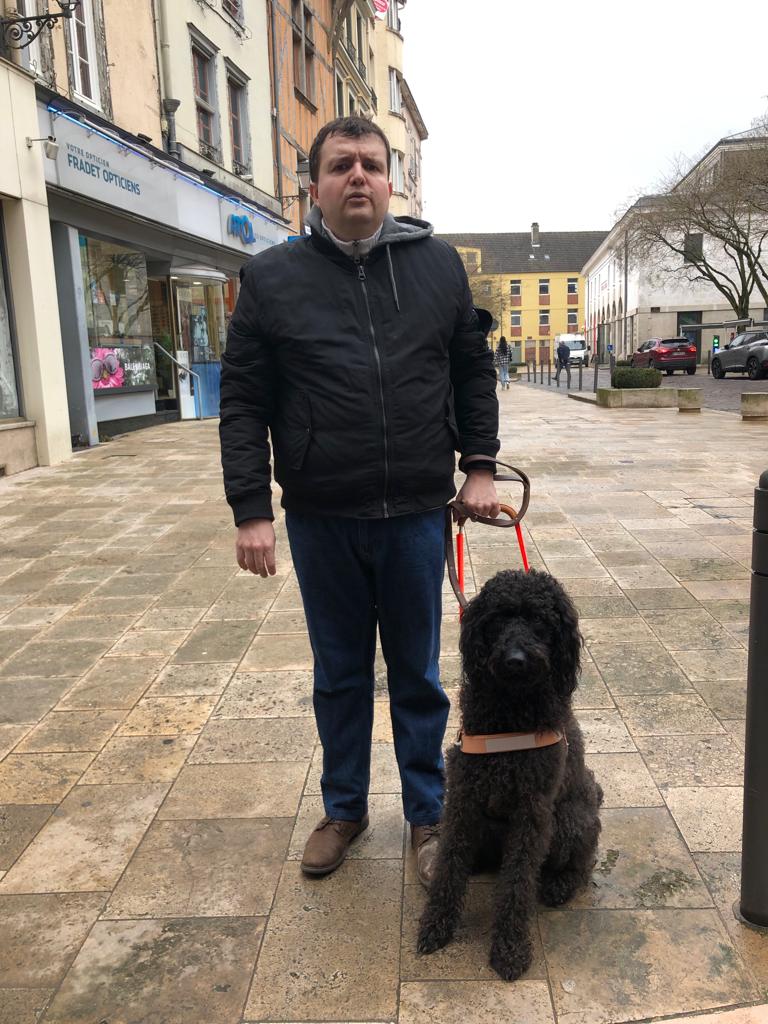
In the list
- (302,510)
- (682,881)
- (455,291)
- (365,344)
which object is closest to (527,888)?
(682,881)

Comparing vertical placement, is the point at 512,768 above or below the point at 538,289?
below

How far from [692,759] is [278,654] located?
217cm

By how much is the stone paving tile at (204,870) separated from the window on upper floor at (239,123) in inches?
694

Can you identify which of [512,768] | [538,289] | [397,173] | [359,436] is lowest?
[512,768]

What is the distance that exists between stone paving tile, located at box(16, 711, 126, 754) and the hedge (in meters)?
18.4

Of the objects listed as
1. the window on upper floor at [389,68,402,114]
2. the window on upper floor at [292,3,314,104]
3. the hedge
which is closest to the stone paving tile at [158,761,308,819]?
the hedge

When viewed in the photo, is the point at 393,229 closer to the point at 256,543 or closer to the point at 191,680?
the point at 256,543

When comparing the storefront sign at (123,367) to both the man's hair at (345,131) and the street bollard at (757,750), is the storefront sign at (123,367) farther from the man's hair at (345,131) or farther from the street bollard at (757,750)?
the street bollard at (757,750)

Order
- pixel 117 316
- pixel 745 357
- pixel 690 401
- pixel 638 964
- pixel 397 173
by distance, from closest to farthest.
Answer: pixel 638 964, pixel 117 316, pixel 690 401, pixel 745 357, pixel 397 173

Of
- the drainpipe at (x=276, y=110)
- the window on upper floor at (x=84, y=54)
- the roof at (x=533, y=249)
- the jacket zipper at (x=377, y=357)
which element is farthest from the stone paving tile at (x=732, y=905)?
the roof at (x=533, y=249)

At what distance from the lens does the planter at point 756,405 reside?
1563cm

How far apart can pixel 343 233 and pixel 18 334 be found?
935cm

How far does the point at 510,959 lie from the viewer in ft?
6.95

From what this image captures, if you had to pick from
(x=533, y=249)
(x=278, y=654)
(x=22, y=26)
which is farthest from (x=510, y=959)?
(x=533, y=249)
